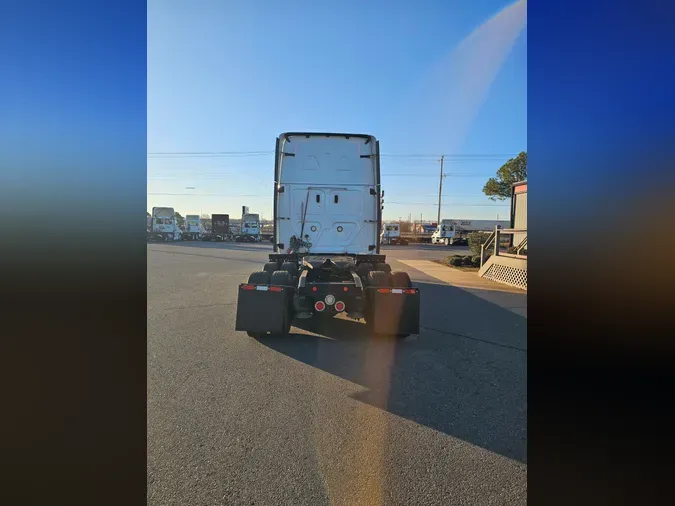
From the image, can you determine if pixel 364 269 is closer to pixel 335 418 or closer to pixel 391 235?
pixel 335 418

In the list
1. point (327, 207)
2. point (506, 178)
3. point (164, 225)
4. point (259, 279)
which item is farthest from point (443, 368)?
point (164, 225)

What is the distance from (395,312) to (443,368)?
1.20 m

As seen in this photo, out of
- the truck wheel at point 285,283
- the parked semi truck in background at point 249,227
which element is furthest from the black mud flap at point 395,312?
the parked semi truck in background at point 249,227

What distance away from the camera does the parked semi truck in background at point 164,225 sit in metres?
36.5

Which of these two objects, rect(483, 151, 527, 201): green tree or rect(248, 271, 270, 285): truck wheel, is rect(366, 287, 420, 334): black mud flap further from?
rect(483, 151, 527, 201): green tree

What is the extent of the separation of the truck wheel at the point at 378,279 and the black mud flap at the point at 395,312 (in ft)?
0.84

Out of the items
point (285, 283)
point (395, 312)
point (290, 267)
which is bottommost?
point (395, 312)

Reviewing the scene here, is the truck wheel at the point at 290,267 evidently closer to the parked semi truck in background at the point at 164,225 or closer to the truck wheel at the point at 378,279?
the truck wheel at the point at 378,279

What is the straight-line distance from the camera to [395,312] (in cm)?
541
